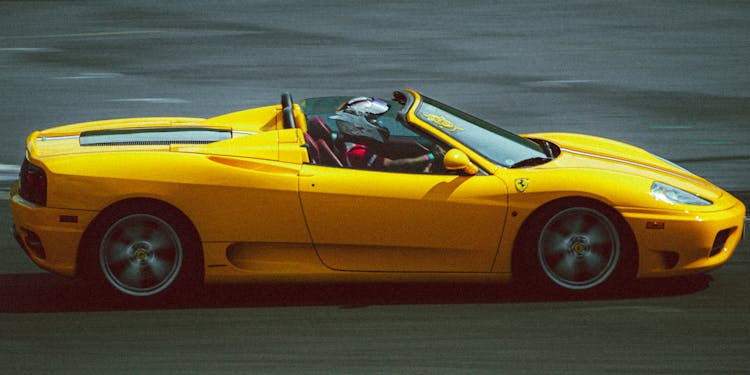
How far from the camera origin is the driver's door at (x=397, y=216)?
246 inches

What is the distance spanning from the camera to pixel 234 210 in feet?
20.6

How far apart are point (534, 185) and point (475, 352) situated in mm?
1166

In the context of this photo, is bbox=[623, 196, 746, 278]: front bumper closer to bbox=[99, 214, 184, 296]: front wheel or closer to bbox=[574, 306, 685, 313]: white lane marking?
bbox=[574, 306, 685, 313]: white lane marking

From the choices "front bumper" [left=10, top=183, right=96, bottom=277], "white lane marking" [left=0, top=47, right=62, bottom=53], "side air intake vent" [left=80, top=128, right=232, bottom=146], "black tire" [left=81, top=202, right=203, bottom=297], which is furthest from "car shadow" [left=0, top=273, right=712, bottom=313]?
"white lane marking" [left=0, top=47, right=62, bottom=53]

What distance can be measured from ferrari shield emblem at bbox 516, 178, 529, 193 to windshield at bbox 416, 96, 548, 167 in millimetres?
193

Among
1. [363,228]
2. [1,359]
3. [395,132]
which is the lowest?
[1,359]

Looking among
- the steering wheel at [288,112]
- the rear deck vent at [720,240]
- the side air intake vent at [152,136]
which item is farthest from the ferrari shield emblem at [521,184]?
the side air intake vent at [152,136]

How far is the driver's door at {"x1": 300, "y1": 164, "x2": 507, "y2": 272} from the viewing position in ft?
20.5

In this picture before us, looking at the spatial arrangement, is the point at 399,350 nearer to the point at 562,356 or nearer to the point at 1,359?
the point at 562,356

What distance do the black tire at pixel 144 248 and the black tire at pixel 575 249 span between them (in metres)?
1.77

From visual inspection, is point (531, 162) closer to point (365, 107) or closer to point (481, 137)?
point (481, 137)

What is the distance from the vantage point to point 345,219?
6258 mm

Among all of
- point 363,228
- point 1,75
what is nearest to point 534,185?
point 363,228

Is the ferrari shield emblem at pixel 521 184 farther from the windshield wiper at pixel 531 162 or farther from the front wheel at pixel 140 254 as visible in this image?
the front wheel at pixel 140 254
